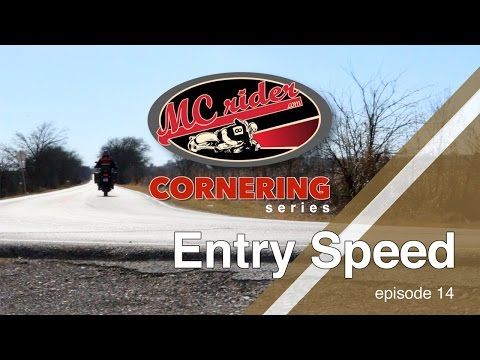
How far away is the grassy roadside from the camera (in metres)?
3.14

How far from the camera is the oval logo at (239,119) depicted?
120 inches

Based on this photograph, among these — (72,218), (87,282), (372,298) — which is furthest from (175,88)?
(372,298)

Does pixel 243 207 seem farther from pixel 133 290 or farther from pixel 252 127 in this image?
pixel 133 290

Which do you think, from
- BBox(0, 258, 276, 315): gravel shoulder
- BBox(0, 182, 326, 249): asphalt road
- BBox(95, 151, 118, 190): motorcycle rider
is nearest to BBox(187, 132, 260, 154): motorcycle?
BBox(0, 182, 326, 249): asphalt road

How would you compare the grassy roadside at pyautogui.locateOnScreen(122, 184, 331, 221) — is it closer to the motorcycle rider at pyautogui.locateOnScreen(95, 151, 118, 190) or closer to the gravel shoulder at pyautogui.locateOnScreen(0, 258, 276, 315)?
the motorcycle rider at pyautogui.locateOnScreen(95, 151, 118, 190)

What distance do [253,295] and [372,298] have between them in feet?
3.03

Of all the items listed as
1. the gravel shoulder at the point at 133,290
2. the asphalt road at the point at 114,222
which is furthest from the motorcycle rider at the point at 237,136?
the gravel shoulder at the point at 133,290

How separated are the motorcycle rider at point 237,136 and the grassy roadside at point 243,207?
403mm

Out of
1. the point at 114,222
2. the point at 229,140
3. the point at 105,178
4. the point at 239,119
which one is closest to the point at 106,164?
the point at 105,178

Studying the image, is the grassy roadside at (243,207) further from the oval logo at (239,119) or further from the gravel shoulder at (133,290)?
the gravel shoulder at (133,290)

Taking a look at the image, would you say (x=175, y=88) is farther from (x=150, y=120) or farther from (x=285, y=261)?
(x=285, y=261)

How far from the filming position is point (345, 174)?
126 inches

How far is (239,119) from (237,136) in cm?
13

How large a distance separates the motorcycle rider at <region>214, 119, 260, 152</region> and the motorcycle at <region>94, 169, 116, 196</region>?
33.7 inches
